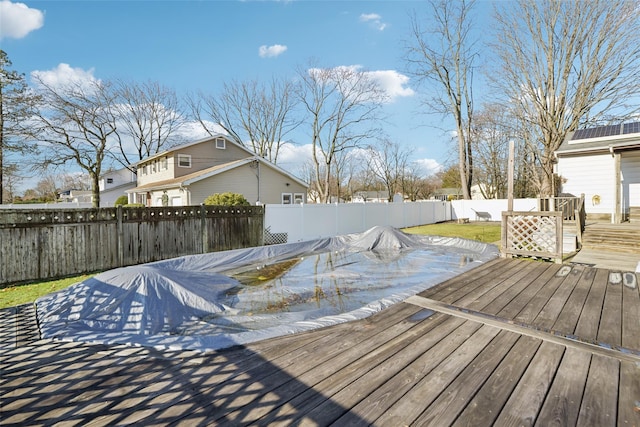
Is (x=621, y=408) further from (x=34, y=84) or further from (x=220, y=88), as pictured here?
(x=220, y=88)

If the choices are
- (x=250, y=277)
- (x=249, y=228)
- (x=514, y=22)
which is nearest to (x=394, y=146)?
(x=514, y=22)

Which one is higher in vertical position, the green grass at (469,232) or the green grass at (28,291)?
the green grass at (469,232)

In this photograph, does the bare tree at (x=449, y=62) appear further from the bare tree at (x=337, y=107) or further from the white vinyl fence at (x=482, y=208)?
the bare tree at (x=337, y=107)

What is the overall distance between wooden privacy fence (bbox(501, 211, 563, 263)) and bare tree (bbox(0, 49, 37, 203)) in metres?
18.4

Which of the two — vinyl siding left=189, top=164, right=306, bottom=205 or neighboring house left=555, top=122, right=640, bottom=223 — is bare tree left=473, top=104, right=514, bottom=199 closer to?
neighboring house left=555, top=122, right=640, bottom=223

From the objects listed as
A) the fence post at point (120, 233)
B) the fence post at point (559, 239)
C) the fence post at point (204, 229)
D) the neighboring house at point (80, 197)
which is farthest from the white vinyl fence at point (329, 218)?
the neighboring house at point (80, 197)

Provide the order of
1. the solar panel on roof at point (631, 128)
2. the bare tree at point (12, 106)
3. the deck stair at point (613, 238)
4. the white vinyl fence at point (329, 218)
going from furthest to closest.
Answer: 1. the bare tree at point (12, 106)
2. the solar panel on roof at point (631, 128)
3. the white vinyl fence at point (329, 218)
4. the deck stair at point (613, 238)

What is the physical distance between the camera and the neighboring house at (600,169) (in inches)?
388

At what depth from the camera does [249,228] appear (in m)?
8.78

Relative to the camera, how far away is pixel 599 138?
10930mm

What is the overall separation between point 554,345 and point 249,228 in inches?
298

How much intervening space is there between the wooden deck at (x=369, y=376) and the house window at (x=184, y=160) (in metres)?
14.7

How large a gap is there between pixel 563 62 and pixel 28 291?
2003 cm

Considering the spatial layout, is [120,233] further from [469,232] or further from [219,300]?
[469,232]
